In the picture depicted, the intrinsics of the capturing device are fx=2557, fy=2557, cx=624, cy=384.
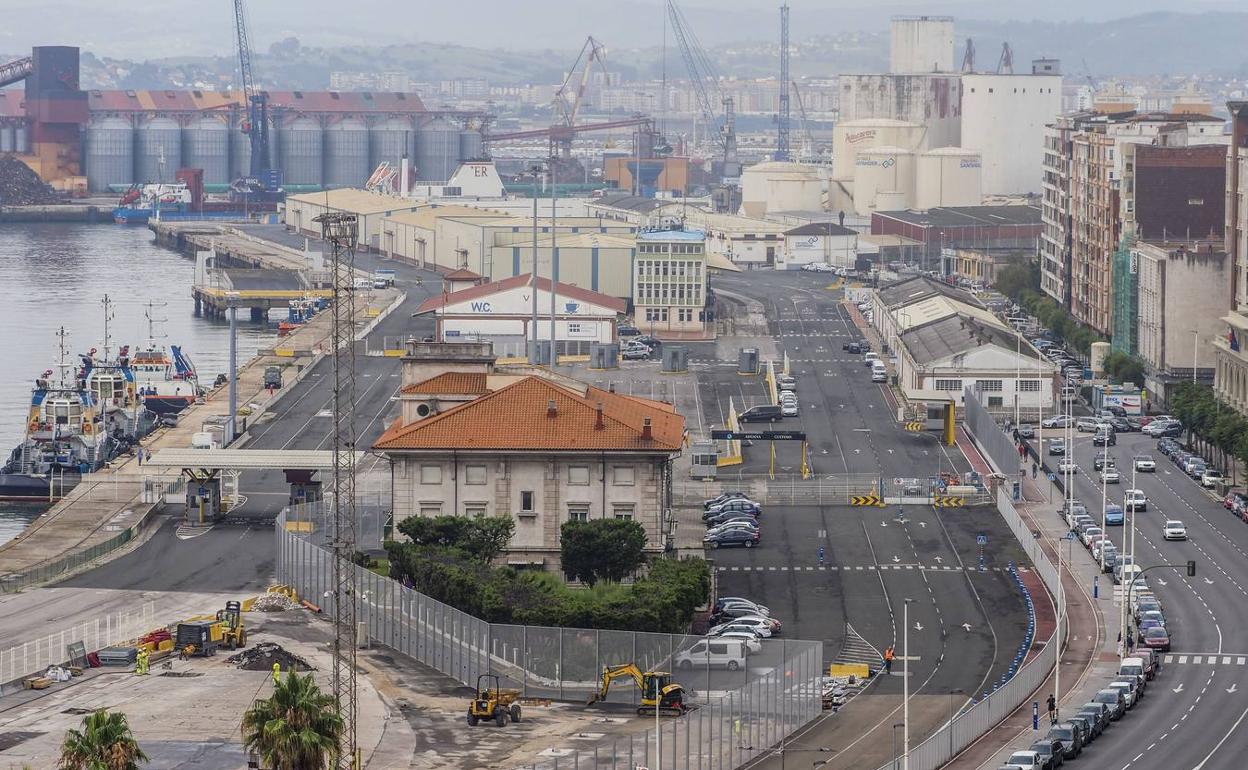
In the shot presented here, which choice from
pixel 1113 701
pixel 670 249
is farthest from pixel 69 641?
pixel 670 249

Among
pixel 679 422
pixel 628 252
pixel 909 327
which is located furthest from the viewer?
pixel 628 252

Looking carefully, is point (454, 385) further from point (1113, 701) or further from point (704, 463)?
point (1113, 701)

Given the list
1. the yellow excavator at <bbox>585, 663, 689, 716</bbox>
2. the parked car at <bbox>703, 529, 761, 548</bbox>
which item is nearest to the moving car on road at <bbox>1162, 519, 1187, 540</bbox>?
the parked car at <bbox>703, 529, 761, 548</bbox>

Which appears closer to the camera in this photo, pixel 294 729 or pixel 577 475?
pixel 294 729

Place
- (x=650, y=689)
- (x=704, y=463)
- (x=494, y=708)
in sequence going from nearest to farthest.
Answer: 1. (x=494, y=708)
2. (x=650, y=689)
3. (x=704, y=463)

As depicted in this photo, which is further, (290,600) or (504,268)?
(504,268)

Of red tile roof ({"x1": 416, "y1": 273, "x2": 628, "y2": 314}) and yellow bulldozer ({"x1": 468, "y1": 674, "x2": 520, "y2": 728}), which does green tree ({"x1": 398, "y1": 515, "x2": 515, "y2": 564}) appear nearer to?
yellow bulldozer ({"x1": 468, "y1": 674, "x2": 520, "y2": 728})

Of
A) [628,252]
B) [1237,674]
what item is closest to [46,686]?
[1237,674]

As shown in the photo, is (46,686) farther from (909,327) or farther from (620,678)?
(909,327)
